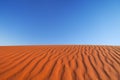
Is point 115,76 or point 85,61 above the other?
point 85,61

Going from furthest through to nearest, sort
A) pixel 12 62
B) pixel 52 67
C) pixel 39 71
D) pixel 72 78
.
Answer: pixel 12 62, pixel 52 67, pixel 39 71, pixel 72 78

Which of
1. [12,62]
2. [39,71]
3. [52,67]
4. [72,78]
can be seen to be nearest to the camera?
Answer: [72,78]

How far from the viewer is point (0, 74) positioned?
4301mm

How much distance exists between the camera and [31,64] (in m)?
5.30

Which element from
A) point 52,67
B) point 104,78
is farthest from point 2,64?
point 104,78

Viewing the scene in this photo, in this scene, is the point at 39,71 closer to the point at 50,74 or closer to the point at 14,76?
the point at 50,74

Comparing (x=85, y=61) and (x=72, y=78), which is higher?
(x=85, y=61)

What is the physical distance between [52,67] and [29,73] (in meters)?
0.84

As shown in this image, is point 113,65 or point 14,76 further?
point 113,65

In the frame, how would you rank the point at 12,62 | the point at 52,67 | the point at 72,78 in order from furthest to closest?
the point at 12,62, the point at 52,67, the point at 72,78

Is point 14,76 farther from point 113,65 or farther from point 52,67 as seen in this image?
point 113,65

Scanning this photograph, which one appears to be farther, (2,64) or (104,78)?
(2,64)

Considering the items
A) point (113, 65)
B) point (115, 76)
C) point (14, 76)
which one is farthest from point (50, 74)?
point (113, 65)

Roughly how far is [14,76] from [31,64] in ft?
3.73
